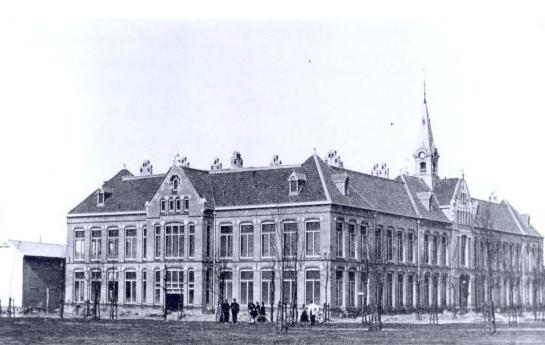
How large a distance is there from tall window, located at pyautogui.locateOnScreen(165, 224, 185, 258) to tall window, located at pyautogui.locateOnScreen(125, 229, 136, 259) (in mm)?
3188

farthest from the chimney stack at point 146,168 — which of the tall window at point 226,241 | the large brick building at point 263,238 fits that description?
the tall window at point 226,241

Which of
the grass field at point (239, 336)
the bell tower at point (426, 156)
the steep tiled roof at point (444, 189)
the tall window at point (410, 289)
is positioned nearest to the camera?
the grass field at point (239, 336)

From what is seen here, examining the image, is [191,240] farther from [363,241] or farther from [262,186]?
[363,241]

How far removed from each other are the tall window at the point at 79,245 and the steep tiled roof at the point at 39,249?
236 inches

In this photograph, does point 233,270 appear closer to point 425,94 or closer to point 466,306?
point 466,306

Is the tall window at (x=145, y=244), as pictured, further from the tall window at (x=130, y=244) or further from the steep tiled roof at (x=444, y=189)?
the steep tiled roof at (x=444, y=189)

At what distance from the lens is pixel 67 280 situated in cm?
6806

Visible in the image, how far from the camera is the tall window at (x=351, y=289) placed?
196 ft

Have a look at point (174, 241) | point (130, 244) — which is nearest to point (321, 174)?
point (174, 241)

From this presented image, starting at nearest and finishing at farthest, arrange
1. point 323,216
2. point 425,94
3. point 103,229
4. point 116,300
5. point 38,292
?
point 323,216
point 116,300
point 103,229
point 38,292
point 425,94

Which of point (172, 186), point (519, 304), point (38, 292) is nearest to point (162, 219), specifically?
point (172, 186)

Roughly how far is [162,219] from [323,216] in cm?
1166

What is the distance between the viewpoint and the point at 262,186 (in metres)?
61.9

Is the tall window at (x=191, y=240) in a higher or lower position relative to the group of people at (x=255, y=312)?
higher
